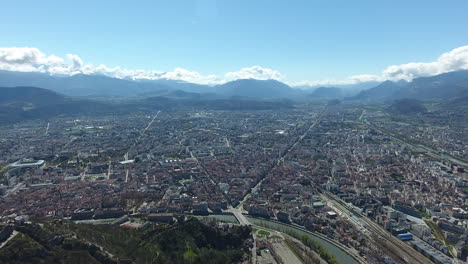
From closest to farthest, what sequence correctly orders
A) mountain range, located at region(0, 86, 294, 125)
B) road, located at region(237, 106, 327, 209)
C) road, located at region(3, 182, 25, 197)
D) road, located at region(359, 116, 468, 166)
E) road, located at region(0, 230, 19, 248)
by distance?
road, located at region(0, 230, 19, 248)
road, located at region(237, 106, 327, 209)
road, located at region(3, 182, 25, 197)
road, located at region(359, 116, 468, 166)
mountain range, located at region(0, 86, 294, 125)

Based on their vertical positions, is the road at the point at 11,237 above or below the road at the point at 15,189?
above

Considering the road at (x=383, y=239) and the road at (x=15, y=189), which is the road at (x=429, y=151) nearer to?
the road at (x=383, y=239)

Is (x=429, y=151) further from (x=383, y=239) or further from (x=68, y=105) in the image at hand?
(x=68, y=105)

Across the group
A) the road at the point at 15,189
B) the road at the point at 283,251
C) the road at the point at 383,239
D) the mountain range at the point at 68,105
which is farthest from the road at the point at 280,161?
the mountain range at the point at 68,105

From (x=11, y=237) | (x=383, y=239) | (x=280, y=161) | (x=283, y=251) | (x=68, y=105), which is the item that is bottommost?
(x=280, y=161)

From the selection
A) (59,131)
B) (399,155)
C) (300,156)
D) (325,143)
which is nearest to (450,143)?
(399,155)

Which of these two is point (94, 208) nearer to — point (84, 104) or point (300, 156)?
point (300, 156)

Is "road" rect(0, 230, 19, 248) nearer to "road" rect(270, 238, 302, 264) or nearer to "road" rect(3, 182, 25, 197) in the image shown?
"road" rect(3, 182, 25, 197)

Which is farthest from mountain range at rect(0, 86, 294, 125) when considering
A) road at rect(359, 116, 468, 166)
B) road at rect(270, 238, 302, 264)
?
road at rect(270, 238, 302, 264)

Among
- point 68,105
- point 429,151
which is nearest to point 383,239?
point 429,151
